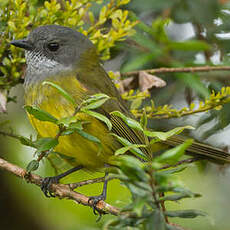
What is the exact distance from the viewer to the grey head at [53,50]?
109 inches

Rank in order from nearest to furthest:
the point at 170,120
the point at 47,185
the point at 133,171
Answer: the point at 133,171 → the point at 47,185 → the point at 170,120

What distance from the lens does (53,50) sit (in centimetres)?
302

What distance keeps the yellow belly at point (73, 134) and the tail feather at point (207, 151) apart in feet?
2.21

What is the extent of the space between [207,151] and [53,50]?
1340mm

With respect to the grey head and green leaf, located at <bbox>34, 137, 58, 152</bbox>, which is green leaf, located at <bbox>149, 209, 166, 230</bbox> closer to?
green leaf, located at <bbox>34, 137, 58, 152</bbox>

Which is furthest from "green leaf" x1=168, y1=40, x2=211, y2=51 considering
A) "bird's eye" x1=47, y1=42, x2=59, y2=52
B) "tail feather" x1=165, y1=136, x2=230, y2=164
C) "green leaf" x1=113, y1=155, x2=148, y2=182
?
"green leaf" x1=113, y1=155, x2=148, y2=182

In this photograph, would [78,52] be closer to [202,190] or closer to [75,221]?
[75,221]

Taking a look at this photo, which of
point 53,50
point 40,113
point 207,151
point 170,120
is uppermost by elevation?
point 40,113

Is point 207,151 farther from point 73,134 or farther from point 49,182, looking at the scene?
point 49,182

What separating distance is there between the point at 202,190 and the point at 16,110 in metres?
1.77

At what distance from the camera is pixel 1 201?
12.4ft

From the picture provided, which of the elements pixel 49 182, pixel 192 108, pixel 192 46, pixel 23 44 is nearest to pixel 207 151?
pixel 192 108

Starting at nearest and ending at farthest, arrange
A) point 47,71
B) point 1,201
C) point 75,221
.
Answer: point 47,71 < point 75,221 < point 1,201

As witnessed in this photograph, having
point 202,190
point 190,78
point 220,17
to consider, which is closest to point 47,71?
point 190,78
